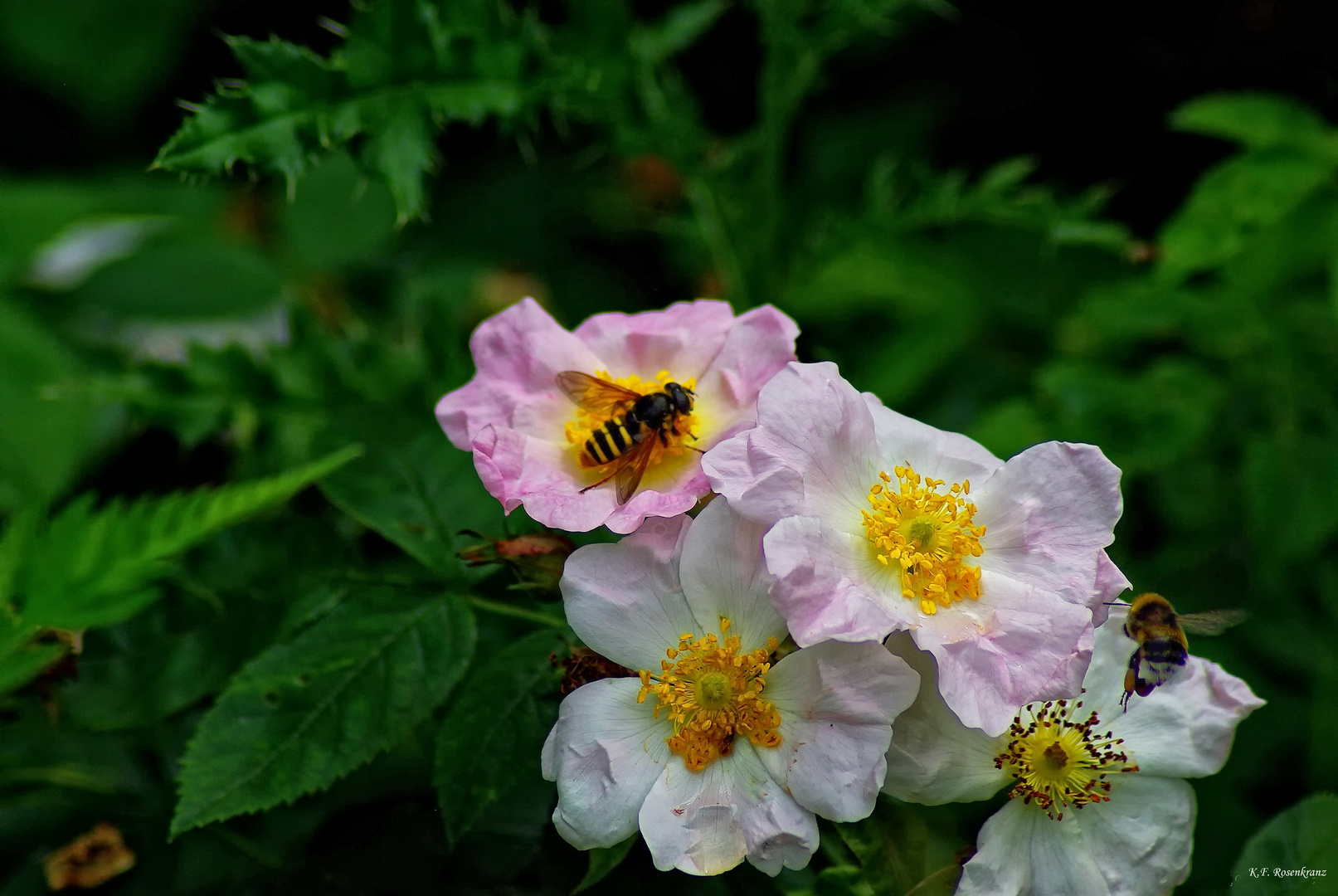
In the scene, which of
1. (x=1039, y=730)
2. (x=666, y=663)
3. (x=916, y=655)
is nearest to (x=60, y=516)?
(x=666, y=663)

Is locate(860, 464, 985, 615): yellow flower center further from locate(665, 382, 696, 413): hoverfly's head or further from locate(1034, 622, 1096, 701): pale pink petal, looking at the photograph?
locate(665, 382, 696, 413): hoverfly's head

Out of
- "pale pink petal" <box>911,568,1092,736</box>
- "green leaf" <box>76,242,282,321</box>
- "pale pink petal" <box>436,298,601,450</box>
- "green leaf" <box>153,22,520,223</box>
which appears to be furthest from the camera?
"green leaf" <box>76,242,282,321</box>

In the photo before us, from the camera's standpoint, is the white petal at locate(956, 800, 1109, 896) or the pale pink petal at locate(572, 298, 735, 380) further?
the pale pink petal at locate(572, 298, 735, 380)

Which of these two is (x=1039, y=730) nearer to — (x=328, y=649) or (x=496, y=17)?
(x=328, y=649)

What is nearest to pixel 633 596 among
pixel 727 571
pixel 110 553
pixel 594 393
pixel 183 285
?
pixel 727 571

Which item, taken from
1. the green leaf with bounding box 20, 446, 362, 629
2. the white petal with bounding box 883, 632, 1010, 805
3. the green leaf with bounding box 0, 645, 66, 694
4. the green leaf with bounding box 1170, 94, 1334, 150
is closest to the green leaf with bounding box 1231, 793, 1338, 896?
the white petal with bounding box 883, 632, 1010, 805

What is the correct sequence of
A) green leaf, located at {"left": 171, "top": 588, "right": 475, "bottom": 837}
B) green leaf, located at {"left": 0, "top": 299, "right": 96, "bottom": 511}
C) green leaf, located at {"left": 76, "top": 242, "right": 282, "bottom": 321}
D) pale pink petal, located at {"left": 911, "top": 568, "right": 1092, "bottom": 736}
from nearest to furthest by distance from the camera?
pale pink petal, located at {"left": 911, "top": 568, "right": 1092, "bottom": 736} → green leaf, located at {"left": 171, "top": 588, "right": 475, "bottom": 837} → green leaf, located at {"left": 0, "top": 299, "right": 96, "bottom": 511} → green leaf, located at {"left": 76, "top": 242, "right": 282, "bottom": 321}

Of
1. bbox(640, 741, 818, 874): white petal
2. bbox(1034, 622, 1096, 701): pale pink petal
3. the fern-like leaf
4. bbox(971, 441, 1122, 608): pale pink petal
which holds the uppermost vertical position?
the fern-like leaf
